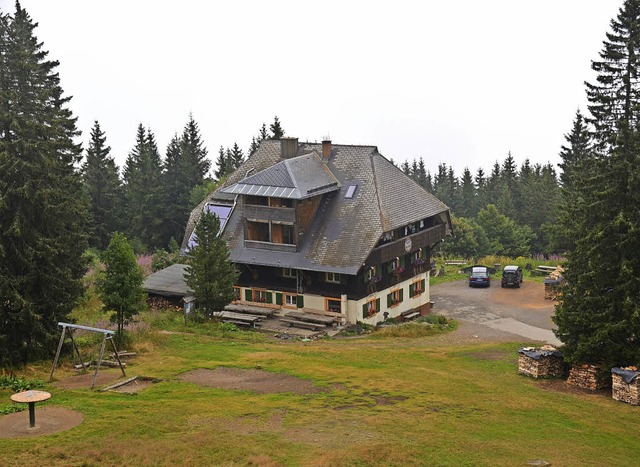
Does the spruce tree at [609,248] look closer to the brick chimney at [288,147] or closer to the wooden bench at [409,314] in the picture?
the wooden bench at [409,314]

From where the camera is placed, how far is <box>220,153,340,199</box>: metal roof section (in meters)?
52.8

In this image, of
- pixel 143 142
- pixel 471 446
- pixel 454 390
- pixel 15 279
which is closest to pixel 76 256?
pixel 15 279

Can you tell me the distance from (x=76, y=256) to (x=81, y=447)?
1960 centimetres

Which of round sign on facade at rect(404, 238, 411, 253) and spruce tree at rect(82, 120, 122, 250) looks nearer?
round sign on facade at rect(404, 238, 411, 253)

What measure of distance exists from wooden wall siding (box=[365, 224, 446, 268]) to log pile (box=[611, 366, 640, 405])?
72.1ft

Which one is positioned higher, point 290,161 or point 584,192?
point 290,161

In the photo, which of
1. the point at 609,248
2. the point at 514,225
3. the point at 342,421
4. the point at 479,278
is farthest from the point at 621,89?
the point at 514,225

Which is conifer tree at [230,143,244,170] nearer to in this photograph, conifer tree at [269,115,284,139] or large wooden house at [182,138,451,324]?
conifer tree at [269,115,284,139]

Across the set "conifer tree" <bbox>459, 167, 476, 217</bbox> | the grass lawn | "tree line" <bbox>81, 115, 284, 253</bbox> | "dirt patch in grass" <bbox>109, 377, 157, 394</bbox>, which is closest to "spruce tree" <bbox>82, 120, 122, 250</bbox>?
"tree line" <bbox>81, 115, 284, 253</bbox>

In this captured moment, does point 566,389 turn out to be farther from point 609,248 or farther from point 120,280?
point 120,280

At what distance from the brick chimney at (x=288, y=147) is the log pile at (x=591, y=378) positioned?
32.2 metres

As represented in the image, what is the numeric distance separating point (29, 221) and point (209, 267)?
49.9 ft

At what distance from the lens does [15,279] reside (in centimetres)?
3331

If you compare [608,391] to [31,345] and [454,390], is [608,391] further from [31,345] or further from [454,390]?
[31,345]
